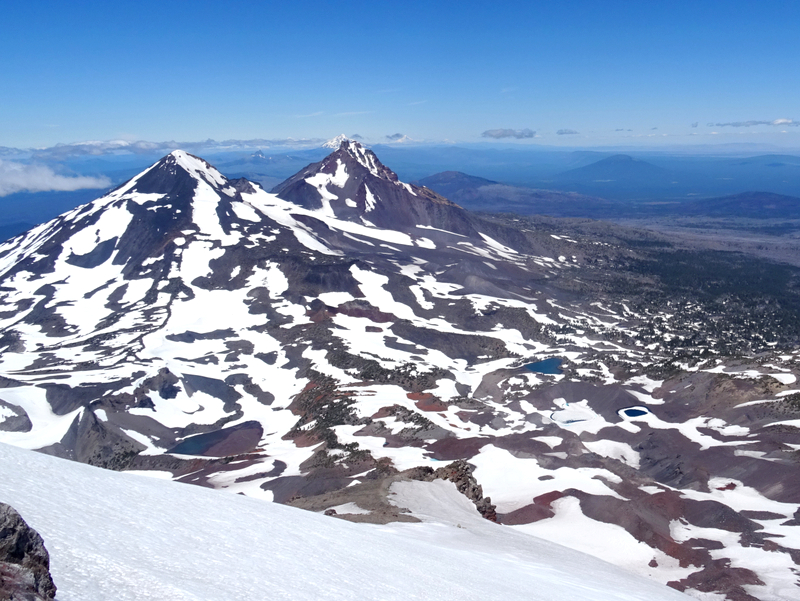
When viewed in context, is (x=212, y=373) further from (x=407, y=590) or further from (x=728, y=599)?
(x=407, y=590)

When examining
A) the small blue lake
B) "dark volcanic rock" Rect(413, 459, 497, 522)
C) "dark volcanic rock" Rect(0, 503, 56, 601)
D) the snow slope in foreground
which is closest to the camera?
"dark volcanic rock" Rect(0, 503, 56, 601)

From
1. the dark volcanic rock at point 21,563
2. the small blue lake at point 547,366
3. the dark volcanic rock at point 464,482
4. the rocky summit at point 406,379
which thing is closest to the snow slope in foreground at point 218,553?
the dark volcanic rock at point 21,563

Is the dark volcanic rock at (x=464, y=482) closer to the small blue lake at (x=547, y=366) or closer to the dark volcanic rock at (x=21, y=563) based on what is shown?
the dark volcanic rock at (x=21, y=563)

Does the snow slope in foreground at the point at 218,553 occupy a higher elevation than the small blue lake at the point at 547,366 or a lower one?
higher

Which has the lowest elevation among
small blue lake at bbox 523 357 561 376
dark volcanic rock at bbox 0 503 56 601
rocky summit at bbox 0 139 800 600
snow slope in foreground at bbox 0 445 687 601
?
small blue lake at bbox 523 357 561 376

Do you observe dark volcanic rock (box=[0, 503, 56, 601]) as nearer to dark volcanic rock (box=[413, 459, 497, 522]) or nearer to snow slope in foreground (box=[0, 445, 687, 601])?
snow slope in foreground (box=[0, 445, 687, 601])

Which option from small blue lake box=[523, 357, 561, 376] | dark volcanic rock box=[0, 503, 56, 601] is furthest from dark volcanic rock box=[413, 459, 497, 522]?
small blue lake box=[523, 357, 561, 376]
